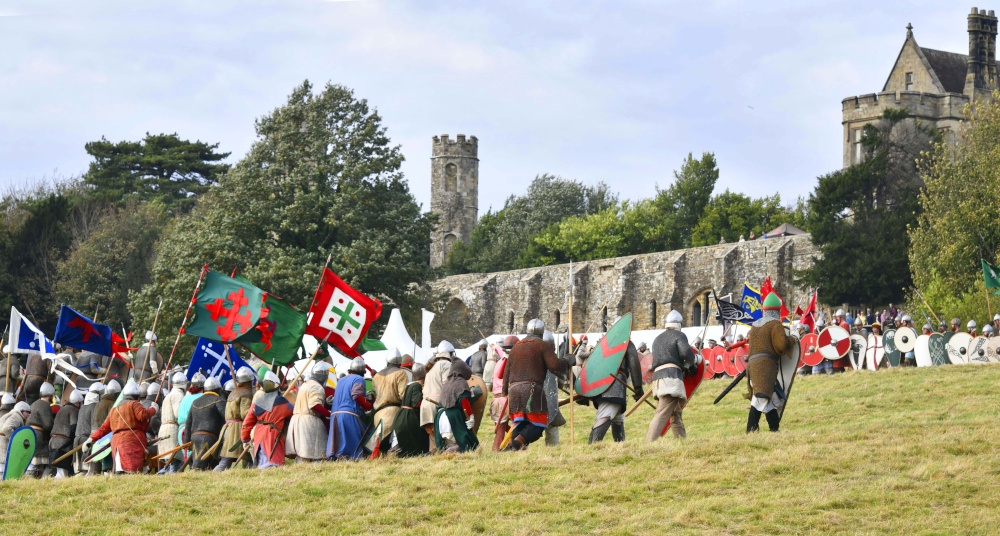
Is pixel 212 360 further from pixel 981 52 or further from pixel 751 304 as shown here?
pixel 981 52

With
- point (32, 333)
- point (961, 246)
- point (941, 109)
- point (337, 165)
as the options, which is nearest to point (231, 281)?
point (32, 333)

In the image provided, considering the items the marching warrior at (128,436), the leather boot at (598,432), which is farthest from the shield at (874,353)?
the marching warrior at (128,436)

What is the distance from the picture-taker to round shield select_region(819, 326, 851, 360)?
26125 mm

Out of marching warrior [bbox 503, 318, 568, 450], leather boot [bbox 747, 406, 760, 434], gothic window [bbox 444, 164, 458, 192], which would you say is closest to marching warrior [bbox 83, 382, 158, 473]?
marching warrior [bbox 503, 318, 568, 450]

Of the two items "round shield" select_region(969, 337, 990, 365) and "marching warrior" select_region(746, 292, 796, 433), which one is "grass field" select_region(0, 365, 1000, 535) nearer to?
"marching warrior" select_region(746, 292, 796, 433)

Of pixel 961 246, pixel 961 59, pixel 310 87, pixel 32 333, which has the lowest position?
pixel 32 333

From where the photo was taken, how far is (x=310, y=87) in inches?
1639

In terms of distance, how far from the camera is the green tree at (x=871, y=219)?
4766 cm

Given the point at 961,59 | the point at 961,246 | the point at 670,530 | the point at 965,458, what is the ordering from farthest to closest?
the point at 961,59, the point at 961,246, the point at 965,458, the point at 670,530

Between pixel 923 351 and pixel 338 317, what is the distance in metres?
10.9

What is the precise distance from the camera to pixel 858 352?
2645 centimetres

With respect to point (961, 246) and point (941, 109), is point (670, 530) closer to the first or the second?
point (961, 246)

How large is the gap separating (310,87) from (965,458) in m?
28.9

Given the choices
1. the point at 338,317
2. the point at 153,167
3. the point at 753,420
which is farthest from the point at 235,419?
the point at 153,167
